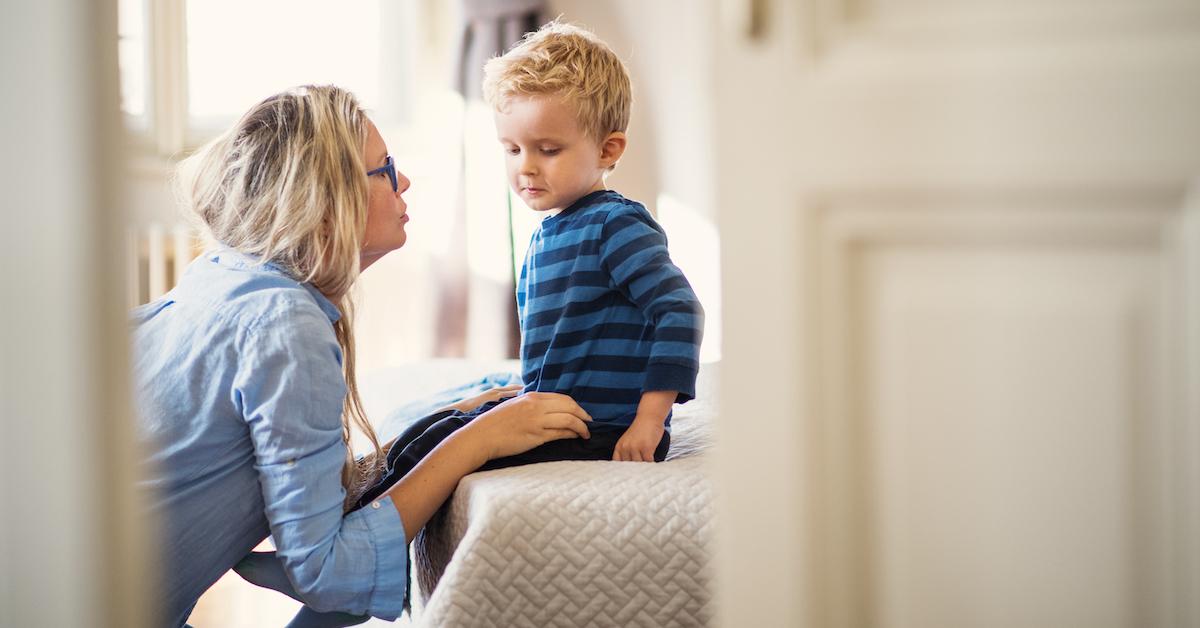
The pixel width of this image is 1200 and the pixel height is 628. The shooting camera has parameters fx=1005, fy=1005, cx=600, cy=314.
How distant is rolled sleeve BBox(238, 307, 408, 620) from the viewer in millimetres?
1104

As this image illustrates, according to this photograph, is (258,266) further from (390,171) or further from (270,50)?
(270,50)

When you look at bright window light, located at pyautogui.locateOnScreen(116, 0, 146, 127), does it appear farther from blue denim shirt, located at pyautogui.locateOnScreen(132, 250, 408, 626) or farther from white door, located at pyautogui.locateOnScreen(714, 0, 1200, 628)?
white door, located at pyautogui.locateOnScreen(714, 0, 1200, 628)

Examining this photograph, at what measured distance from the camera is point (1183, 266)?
23.6 inches

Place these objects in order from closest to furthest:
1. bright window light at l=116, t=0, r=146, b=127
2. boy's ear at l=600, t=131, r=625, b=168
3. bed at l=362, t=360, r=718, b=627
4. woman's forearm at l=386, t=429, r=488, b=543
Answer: bed at l=362, t=360, r=718, b=627 → woman's forearm at l=386, t=429, r=488, b=543 → boy's ear at l=600, t=131, r=625, b=168 → bright window light at l=116, t=0, r=146, b=127

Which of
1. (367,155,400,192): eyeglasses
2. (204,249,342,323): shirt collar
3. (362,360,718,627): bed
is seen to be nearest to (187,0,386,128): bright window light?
(367,155,400,192): eyeglasses

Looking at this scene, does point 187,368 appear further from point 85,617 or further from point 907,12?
point 907,12

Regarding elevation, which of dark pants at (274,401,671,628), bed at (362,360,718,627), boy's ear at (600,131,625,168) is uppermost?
boy's ear at (600,131,625,168)

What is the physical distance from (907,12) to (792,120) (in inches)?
3.9

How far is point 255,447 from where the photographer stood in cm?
115

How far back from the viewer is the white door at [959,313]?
0.61 metres

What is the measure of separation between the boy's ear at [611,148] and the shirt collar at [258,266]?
1.68ft

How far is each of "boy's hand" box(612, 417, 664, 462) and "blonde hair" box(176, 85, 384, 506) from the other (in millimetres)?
366

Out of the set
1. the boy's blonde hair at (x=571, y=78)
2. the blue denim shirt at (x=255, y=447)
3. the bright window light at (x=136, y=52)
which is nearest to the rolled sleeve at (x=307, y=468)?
the blue denim shirt at (x=255, y=447)

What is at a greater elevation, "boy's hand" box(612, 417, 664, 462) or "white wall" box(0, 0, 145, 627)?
"white wall" box(0, 0, 145, 627)
